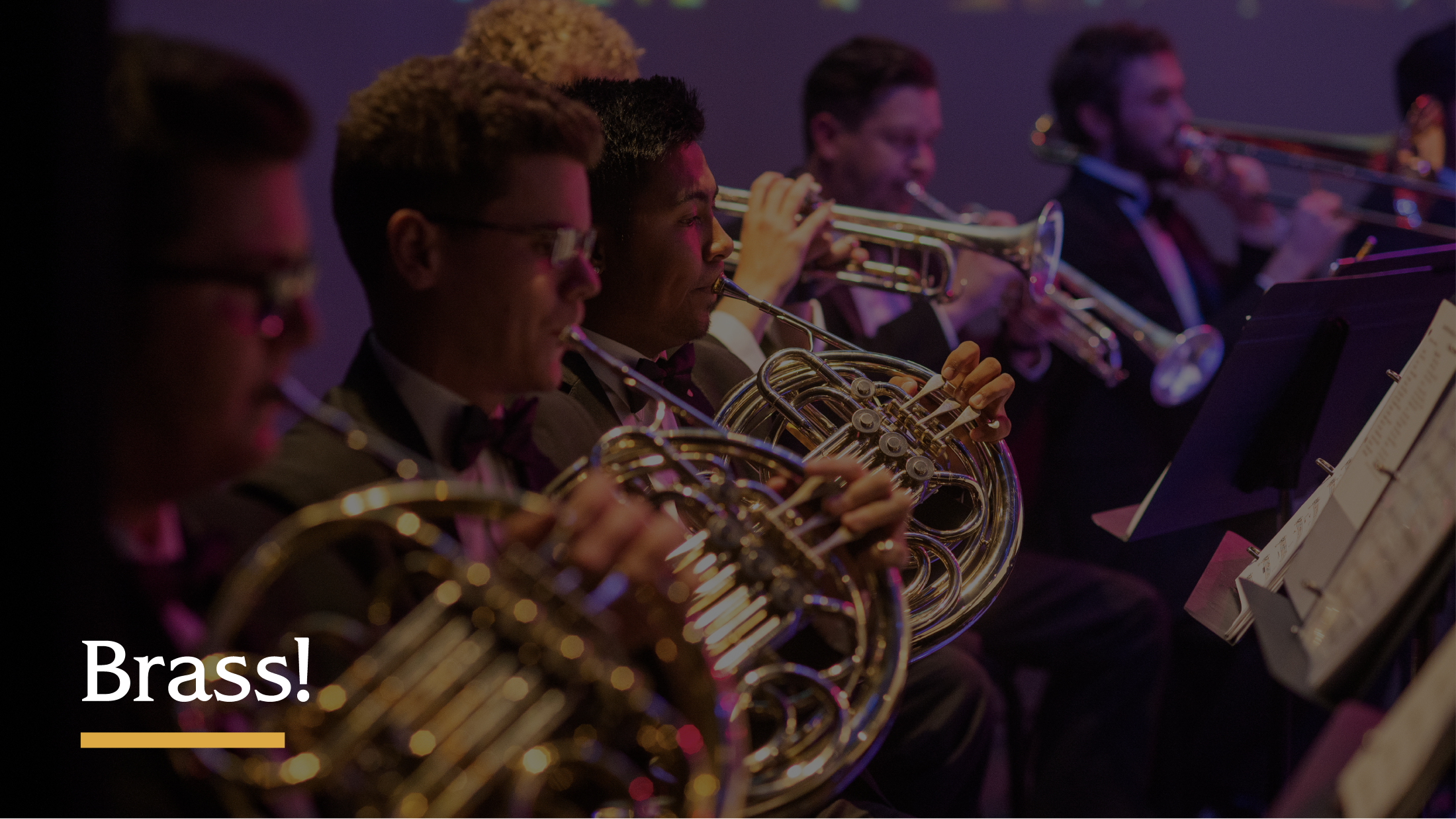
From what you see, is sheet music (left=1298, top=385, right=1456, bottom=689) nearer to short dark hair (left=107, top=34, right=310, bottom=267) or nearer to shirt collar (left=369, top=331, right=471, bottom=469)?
shirt collar (left=369, top=331, right=471, bottom=469)

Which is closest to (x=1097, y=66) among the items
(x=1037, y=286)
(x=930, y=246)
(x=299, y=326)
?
(x=1037, y=286)

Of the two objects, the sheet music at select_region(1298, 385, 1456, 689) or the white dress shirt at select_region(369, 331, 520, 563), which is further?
the white dress shirt at select_region(369, 331, 520, 563)

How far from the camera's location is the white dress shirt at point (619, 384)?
6.57 ft

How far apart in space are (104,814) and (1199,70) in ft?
17.0

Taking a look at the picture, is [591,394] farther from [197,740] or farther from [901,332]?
[901,332]

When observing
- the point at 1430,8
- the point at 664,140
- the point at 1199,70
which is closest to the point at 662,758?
A: the point at 664,140

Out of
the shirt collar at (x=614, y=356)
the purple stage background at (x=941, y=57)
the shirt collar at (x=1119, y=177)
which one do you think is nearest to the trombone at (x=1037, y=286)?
the shirt collar at (x=614, y=356)

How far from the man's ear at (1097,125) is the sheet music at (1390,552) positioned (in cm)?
276

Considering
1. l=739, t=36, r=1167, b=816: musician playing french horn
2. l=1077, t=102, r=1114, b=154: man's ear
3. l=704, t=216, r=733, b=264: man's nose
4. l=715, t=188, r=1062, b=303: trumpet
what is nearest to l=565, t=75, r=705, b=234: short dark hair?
l=704, t=216, r=733, b=264: man's nose

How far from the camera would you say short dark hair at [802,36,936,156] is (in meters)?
3.40

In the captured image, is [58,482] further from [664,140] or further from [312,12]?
[312,12]

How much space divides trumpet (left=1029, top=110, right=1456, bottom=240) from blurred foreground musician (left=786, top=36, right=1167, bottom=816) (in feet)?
3.31

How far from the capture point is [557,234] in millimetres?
1500

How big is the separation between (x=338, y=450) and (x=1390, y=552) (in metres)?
1.33
